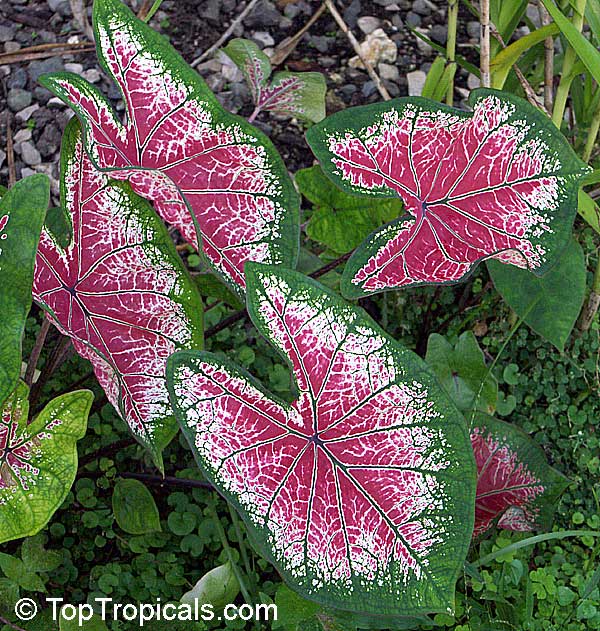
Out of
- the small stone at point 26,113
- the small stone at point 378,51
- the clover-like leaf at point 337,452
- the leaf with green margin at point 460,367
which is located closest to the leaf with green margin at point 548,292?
the leaf with green margin at point 460,367

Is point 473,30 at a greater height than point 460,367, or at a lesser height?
greater

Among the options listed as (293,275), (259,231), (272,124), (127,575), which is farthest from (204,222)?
(272,124)

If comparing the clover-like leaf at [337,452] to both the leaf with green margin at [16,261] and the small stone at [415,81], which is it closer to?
the leaf with green margin at [16,261]

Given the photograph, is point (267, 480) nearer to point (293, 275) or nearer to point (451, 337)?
point (293, 275)

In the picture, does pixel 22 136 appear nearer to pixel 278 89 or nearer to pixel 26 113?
pixel 26 113

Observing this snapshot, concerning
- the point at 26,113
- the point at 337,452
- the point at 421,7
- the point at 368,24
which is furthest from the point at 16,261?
the point at 421,7

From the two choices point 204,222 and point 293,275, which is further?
point 204,222
